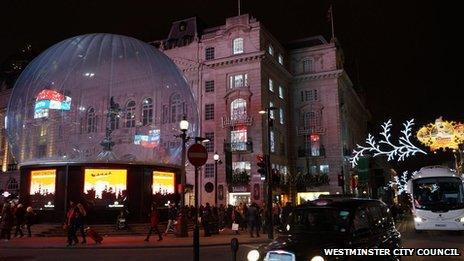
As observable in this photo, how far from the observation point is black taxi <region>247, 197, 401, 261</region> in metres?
8.29

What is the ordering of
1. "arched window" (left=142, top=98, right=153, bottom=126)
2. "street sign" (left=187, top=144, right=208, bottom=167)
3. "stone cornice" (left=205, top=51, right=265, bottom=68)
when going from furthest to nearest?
"stone cornice" (left=205, top=51, right=265, bottom=68), "arched window" (left=142, top=98, right=153, bottom=126), "street sign" (left=187, top=144, right=208, bottom=167)

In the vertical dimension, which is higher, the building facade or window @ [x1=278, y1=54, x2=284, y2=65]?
window @ [x1=278, y1=54, x2=284, y2=65]

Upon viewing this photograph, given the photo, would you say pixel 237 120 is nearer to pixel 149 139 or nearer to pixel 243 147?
pixel 243 147

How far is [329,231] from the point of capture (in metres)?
9.12

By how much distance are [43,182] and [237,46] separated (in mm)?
30540

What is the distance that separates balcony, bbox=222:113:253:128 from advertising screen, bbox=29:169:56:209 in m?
25.5

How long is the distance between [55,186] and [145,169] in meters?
6.12

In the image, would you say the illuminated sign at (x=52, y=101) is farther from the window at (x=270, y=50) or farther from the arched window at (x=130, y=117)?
the window at (x=270, y=50)

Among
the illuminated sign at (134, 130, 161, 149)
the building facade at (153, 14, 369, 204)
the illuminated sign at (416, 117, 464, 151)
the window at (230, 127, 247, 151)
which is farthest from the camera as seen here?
the building facade at (153, 14, 369, 204)

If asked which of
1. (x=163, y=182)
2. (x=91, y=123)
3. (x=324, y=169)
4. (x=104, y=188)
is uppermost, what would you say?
(x=91, y=123)

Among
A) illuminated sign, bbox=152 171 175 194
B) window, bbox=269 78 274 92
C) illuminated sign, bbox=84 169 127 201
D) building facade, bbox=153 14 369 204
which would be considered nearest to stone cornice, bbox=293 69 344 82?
building facade, bbox=153 14 369 204

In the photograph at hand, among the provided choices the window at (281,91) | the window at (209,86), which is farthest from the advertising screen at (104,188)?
the window at (281,91)

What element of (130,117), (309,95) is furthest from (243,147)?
(130,117)

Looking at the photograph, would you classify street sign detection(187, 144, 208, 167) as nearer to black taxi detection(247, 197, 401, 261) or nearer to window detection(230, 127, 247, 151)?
black taxi detection(247, 197, 401, 261)
